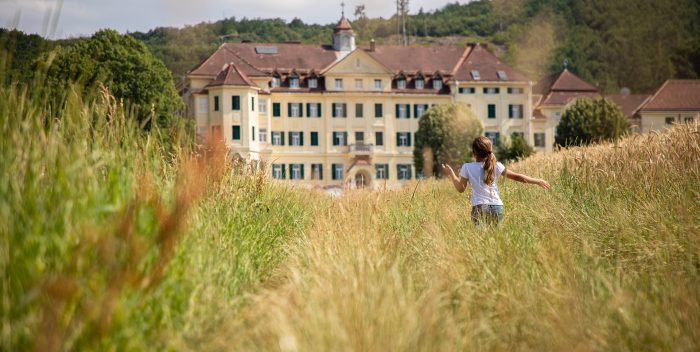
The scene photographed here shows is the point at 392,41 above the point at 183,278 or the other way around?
above

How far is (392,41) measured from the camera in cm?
12838

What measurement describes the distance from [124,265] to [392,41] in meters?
126

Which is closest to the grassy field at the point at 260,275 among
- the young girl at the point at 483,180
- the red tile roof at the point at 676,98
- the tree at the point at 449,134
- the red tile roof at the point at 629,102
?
the young girl at the point at 483,180

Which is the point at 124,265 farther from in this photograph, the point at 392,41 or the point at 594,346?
the point at 392,41

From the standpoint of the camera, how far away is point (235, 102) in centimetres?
6209

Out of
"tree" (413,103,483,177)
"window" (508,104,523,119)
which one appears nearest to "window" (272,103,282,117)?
"tree" (413,103,483,177)

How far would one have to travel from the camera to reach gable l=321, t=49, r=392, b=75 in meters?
65.7

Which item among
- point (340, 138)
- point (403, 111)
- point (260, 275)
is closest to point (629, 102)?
point (403, 111)

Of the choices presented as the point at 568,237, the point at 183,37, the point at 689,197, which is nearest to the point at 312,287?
the point at 568,237

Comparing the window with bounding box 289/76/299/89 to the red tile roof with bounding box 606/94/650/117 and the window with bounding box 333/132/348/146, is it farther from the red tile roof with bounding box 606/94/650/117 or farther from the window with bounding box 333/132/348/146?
the red tile roof with bounding box 606/94/650/117

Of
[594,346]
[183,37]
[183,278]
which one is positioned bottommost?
[594,346]

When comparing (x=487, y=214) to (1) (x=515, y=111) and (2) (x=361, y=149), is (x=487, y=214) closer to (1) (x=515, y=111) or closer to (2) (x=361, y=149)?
(2) (x=361, y=149)

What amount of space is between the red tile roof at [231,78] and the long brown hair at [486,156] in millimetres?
53651

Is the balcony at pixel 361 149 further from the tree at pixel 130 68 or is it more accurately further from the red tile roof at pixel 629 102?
the red tile roof at pixel 629 102
